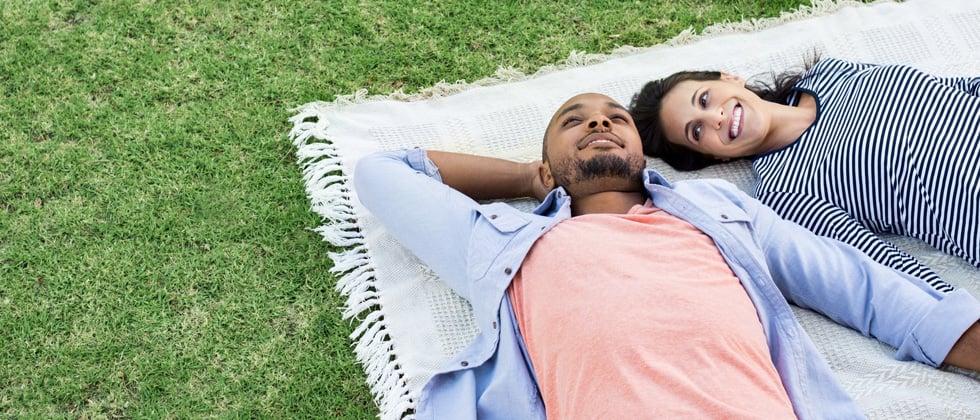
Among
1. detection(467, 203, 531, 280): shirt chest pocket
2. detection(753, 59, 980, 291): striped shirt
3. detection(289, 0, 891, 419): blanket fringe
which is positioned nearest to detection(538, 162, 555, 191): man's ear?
detection(467, 203, 531, 280): shirt chest pocket

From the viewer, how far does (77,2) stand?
12.2 feet

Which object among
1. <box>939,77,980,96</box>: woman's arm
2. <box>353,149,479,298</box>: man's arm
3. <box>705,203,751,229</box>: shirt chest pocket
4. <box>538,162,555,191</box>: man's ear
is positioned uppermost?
<box>939,77,980,96</box>: woman's arm

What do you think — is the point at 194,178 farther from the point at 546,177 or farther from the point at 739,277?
the point at 739,277

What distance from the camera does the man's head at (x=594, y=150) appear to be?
272cm

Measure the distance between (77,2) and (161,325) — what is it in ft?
5.60

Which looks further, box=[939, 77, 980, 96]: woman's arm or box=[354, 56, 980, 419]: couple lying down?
box=[939, 77, 980, 96]: woman's arm

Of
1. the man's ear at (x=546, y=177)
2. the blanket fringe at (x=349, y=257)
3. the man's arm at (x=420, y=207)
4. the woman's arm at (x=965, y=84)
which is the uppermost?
the woman's arm at (x=965, y=84)

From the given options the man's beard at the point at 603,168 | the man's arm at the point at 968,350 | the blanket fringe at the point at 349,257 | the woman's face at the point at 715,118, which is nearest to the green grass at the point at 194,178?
the blanket fringe at the point at 349,257

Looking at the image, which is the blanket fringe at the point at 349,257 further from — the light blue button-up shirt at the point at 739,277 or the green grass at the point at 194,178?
the light blue button-up shirt at the point at 739,277

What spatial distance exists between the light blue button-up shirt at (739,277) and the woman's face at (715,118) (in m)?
0.35

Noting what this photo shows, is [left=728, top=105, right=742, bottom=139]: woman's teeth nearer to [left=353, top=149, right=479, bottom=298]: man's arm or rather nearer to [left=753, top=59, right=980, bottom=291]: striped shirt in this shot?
[left=753, top=59, right=980, bottom=291]: striped shirt

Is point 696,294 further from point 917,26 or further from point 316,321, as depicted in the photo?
point 917,26

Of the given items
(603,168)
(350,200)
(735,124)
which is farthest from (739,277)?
(350,200)

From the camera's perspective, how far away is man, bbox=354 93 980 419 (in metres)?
2.23
